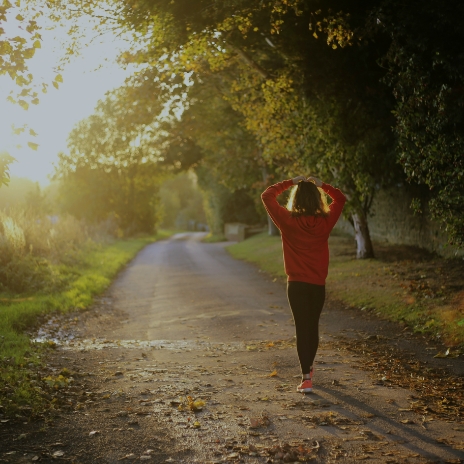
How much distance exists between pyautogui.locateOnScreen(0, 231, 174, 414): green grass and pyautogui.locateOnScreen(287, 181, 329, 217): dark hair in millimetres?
3185

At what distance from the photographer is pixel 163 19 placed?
1398 cm

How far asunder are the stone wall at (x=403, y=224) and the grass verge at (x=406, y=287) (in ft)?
1.09

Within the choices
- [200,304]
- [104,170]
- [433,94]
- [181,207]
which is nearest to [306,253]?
[433,94]

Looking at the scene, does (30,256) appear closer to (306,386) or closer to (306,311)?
(306,311)

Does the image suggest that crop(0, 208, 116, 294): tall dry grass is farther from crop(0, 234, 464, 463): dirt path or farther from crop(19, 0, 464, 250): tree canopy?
crop(19, 0, 464, 250): tree canopy

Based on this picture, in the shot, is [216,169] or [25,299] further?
[216,169]

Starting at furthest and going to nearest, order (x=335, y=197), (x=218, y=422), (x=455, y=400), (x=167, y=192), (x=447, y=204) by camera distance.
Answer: (x=167, y=192) < (x=447, y=204) < (x=335, y=197) < (x=455, y=400) < (x=218, y=422)

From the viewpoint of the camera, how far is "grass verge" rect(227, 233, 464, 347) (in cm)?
1114

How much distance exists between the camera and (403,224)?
860 inches

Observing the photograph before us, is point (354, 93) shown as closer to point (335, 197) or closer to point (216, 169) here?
point (335, 197)

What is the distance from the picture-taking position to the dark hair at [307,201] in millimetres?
7145

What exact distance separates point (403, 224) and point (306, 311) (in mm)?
15282

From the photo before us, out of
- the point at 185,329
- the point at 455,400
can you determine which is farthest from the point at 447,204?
the point at 455,400

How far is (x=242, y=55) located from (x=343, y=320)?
8650 millimetres
